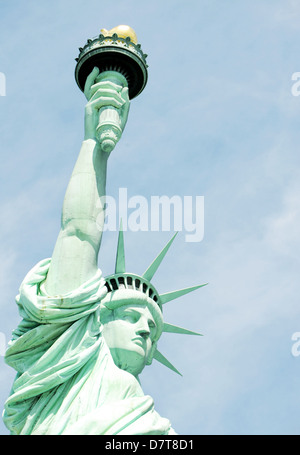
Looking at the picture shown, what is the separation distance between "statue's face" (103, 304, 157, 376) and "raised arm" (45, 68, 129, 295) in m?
1.10

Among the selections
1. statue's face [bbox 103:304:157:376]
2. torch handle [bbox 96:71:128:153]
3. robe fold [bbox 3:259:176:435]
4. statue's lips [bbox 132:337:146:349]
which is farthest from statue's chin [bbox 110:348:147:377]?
torch handle [bbox 96:71:128:153]

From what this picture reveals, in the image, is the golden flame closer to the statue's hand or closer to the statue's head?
the statue's hand

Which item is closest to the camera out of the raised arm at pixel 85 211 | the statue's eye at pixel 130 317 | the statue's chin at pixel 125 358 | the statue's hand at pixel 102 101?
the raised arm at pixel 85 211

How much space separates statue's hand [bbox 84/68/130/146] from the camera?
1755cm

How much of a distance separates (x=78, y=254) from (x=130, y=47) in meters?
4.89

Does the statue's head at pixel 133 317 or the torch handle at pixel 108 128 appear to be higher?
the torch handle at pixel 108 128

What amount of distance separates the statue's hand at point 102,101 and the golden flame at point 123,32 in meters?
1.40

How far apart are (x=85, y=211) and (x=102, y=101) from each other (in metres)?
2.47

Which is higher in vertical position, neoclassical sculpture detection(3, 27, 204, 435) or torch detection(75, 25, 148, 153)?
torch detection(75, 25, 148, 153)

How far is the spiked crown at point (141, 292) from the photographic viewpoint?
656 inches

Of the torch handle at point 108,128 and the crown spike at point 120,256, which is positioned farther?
the crown spike at point 120,256

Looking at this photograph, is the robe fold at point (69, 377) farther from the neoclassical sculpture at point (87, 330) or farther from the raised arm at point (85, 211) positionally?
the raised arm at point (85, 211)

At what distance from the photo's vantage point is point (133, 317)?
16609 millimetres

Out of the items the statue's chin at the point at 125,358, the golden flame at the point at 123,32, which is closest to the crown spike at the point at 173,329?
the statue's chin at the point at 125,358
